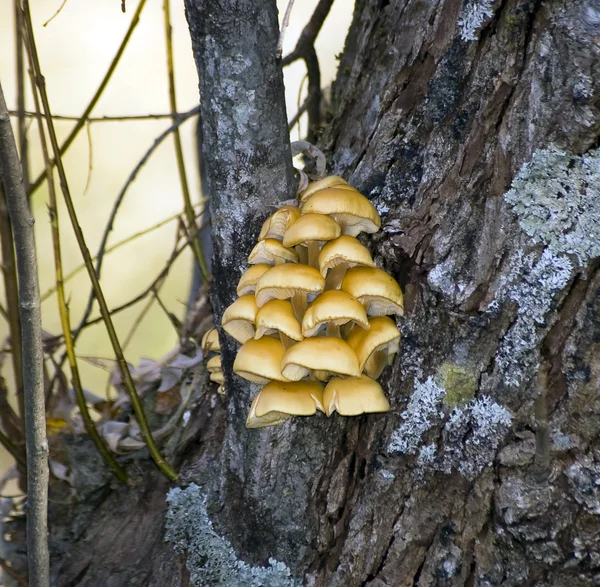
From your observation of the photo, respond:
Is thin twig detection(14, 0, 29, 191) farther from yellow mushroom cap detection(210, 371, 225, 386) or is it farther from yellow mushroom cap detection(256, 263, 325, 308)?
yellow mushroom cap detection(256, 263, 325, 308)

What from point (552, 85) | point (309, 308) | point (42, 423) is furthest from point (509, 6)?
point (42, 423)

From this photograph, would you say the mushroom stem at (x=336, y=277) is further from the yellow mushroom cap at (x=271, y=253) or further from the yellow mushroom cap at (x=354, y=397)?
the yellow mushroom cap at (x=354, y=397)

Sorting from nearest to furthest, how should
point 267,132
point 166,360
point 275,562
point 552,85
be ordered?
point 552,85, point 267,132, point 275,562, point 166,360

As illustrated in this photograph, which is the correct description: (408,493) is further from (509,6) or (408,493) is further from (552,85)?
(509,6)

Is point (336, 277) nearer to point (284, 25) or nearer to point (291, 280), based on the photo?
Result: point (291, 280)

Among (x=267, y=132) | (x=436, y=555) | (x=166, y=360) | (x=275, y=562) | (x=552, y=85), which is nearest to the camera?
(x=552, y=85)


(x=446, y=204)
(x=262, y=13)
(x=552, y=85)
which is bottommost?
(x=446, y=204)
